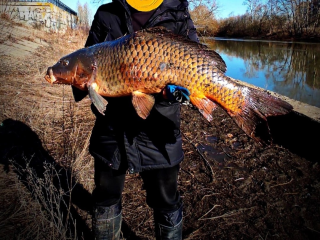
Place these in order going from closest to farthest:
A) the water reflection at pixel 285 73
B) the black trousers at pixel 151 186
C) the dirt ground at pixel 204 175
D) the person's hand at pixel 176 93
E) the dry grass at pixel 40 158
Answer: the person's hand at pixel 176 93 < the black trousers at pixel 151 186 < the dry grass at pixel 40 158 < the dirt ground at pixel 204 175 < the water reflection at pixel 285 73

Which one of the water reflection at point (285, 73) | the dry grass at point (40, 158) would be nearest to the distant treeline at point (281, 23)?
the water reflection at point (285, 73)

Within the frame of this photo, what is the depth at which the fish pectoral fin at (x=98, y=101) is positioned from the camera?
5.52 ft

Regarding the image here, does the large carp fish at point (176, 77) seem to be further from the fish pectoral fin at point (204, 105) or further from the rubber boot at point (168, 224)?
the rubber boot at point (168, 224)

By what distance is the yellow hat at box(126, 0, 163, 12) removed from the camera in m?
1.67

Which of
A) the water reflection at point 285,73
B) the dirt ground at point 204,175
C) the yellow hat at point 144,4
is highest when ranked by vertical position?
the yellow hat at point 144,4

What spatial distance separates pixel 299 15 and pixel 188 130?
130ft

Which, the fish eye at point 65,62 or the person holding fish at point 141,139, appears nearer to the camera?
the person holding fish at point 141,139

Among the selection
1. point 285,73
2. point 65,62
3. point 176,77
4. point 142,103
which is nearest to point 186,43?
point 176,77

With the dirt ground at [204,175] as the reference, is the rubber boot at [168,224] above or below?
above

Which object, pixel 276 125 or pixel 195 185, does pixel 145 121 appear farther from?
pixel 276 125

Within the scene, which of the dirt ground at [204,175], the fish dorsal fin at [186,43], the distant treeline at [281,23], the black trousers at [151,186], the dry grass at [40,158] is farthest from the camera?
the distant treeline at [281,23]

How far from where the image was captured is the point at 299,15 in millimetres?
35281

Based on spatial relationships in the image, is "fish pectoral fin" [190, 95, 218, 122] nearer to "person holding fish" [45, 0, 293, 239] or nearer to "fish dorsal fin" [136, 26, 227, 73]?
"person holding fish" [45, 0, 293, 239]

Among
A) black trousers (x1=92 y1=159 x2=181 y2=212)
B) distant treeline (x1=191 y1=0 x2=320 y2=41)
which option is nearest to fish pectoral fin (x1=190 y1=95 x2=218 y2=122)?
black trousers (x1=92 y1=159 x2=181 y2=212)
